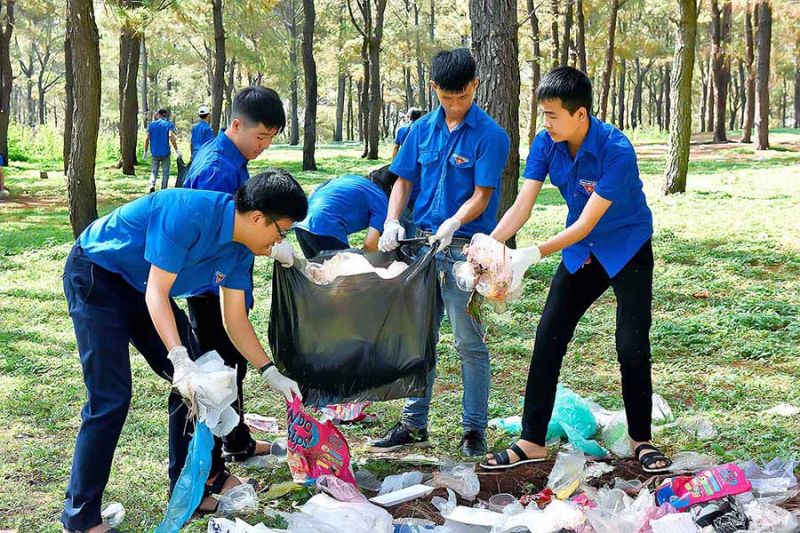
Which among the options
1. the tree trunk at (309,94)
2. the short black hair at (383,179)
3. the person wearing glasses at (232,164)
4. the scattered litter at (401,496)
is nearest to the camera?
the scattered litter at (401,496)

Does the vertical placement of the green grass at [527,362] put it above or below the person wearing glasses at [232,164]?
below

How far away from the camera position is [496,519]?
277cm

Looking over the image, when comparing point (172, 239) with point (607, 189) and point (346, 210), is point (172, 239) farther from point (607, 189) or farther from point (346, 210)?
point (346, 210)

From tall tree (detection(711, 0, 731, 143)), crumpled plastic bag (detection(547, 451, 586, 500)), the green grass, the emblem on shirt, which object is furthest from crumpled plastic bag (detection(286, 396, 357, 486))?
tall tree (detection(711, 0, 731, 143))

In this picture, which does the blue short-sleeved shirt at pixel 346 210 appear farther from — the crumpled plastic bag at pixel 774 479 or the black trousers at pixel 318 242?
the crumpled plastic bag at pixel 774 479

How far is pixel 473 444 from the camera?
12.1ft

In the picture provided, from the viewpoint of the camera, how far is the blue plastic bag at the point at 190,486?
9.01ft

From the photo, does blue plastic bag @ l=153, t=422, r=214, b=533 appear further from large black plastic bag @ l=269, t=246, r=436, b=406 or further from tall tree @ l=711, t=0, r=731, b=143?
tall tree @ l=711, t=0, r=731, b=143

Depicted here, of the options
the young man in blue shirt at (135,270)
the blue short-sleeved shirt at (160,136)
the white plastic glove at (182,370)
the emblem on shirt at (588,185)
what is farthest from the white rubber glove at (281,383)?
the blue short-sleeved shirt at (160,136)

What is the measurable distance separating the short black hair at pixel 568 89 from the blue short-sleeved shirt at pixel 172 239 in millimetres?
1239

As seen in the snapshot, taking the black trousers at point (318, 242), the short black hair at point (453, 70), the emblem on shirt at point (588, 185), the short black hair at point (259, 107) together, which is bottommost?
the black trousers at point (318, 242)

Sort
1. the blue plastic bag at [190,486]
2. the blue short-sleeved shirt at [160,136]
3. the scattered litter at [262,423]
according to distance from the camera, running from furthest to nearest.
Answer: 1. the blue short-sleeved shirt at [160,136]
2. the scattered litter at [262,423]
3. the blue plastic bag at [190,486]

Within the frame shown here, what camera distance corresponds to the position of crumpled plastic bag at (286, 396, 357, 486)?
3191 mm

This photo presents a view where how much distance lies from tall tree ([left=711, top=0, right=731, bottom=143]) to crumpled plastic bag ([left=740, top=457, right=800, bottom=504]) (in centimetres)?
1768
